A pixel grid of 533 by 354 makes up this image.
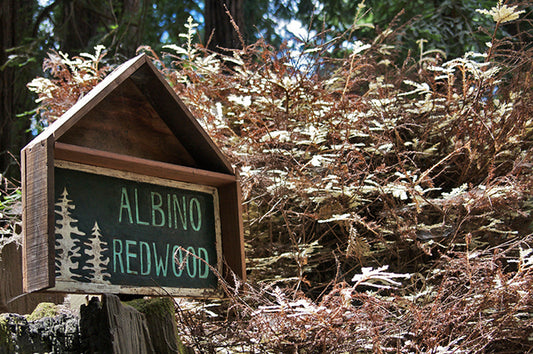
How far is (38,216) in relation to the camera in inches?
77.1

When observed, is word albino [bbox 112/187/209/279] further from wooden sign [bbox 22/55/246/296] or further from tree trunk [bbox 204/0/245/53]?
tree trunk [bbox 204/0/245/53]

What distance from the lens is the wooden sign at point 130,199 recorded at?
199cm

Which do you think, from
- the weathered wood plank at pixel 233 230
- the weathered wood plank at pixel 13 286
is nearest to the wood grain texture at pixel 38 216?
the weathered wood plank at pixel 233 230

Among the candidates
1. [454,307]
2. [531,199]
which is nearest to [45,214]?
[454,307]

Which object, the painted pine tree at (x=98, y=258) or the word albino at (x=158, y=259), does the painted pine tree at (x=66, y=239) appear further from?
the word albino at (x=158, y=259)

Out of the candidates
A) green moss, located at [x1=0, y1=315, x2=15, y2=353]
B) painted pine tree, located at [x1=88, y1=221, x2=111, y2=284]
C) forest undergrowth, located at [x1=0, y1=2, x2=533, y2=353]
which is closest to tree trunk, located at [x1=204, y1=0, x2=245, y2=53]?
forest undergrowth, located at [x1=0, y1=2, x2=533, y2=353]

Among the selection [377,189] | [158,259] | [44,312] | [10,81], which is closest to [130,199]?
[158,259]

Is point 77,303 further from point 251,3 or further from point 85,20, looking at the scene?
point 251,3

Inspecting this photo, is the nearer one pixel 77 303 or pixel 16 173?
pixel 77 303

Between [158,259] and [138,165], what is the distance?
371 mm

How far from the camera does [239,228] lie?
261cm

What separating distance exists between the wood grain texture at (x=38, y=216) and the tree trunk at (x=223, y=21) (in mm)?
3554

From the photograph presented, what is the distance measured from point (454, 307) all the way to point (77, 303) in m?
1.76

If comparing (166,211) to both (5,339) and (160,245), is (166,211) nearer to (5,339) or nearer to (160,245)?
(160,245)
